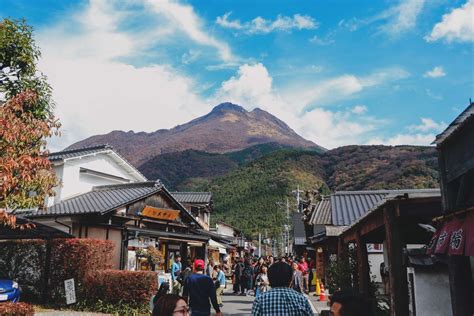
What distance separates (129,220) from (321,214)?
39.9ft

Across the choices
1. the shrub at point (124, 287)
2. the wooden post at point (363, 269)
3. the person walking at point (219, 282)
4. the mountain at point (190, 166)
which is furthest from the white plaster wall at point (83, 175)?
the mountain at point (190, 166)

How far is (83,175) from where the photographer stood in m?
22.9

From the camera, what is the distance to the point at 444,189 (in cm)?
611

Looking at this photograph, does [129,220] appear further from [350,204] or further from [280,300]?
[280,300]

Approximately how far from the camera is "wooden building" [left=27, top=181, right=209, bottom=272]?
53.7 ft

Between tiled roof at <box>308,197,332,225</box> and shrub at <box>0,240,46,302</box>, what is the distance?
14.8 meters

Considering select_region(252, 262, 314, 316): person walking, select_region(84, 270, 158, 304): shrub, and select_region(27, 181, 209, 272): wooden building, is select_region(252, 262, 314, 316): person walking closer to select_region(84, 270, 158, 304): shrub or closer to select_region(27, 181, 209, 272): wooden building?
select_region(84, 270, 158, 304): shrub

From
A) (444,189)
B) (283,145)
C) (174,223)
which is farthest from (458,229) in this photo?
(283,145)

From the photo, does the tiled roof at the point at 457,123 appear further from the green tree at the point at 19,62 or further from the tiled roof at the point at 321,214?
the tiled roof at the point at 321,214

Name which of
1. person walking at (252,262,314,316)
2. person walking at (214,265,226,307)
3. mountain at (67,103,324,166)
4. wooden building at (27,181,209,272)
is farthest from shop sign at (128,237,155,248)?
mountain at (67,103,324,166)

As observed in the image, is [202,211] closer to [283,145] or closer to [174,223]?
[174,223]

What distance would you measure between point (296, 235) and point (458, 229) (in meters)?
39.0

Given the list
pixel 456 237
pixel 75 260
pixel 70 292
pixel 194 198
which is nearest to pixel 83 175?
pixel 75 260

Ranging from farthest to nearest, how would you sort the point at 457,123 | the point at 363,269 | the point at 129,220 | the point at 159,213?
the point at 159,213, the point at 129,220, the point at 363,269, the point at 457,123
